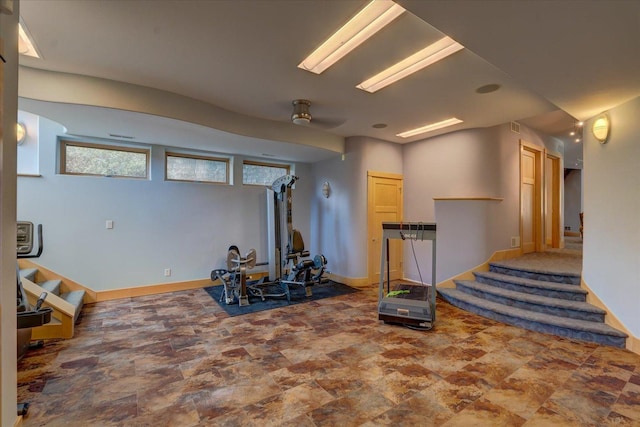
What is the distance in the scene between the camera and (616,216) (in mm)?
2930

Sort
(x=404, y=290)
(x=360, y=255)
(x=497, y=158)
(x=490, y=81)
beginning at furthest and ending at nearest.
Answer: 1. (x=360, y=255)
2. (x=497, y=158)
3. (x=404, y=290)
4. (x=490, y=81)

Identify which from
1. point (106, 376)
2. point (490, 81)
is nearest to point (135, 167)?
point (106, 376)

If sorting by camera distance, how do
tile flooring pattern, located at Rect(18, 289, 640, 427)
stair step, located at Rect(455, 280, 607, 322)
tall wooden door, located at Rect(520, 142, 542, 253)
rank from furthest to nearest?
tall wooden door, located at Rect(520, 142, 542, 253)
stair step, located at Rect(455, 280, 607, 322)
tile flooring pattern, located at Rect(18, 289, 640, 427)

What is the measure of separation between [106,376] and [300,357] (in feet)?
5.26

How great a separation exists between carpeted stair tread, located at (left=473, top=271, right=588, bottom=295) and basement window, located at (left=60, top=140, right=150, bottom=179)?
5.73 metres

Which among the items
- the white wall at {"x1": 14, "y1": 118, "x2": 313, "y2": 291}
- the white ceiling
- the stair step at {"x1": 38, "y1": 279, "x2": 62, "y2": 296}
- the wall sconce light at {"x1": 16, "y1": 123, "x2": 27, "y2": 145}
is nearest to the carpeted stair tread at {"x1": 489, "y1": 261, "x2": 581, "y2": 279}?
the white ceiling

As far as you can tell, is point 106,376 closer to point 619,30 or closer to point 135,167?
point 135,167

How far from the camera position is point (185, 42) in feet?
7.70

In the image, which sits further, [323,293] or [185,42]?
[323,293]

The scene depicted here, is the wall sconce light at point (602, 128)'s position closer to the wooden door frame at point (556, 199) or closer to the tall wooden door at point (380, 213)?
the tall wooden door at point (380, 213)

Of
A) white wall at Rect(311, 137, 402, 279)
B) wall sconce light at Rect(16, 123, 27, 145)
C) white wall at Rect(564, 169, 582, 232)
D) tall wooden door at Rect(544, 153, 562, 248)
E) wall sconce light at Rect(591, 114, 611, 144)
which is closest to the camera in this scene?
wall sconce light at Rect(591, 114, 611, 144)

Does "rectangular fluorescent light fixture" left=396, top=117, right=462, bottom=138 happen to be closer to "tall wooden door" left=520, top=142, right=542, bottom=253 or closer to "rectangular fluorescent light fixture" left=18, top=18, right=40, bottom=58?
"tall wooden door" left=520, top=142, right=542, bottom=253

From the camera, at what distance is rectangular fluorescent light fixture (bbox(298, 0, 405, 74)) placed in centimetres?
196

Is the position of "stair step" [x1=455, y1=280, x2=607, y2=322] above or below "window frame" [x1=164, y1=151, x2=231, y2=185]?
below
